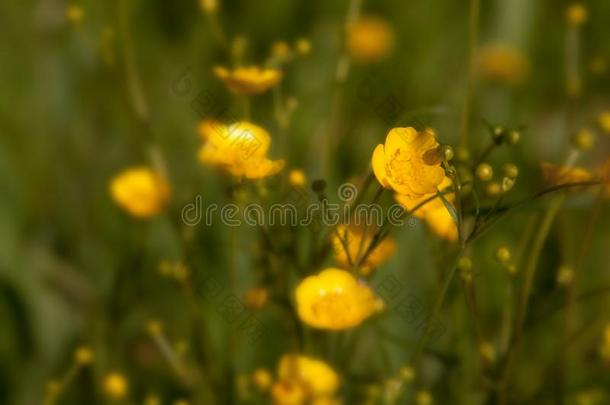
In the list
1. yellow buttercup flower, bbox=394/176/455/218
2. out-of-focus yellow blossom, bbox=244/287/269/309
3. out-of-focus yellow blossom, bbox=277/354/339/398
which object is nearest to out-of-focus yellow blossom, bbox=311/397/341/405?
out-of-focus yellow blossom, bbox=277/354/339/398

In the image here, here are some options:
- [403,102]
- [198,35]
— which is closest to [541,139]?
[403,102]

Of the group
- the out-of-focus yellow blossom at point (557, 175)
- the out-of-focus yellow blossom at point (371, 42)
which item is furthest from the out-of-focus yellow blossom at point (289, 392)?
the out-of-focus yellow blossom at point (371, 42)

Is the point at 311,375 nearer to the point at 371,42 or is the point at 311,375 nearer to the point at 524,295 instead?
the point at 524,295

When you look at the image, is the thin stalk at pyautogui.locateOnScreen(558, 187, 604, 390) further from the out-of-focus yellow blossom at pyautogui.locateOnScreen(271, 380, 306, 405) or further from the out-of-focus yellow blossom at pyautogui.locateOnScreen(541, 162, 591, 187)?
the out-of-focus yellow blossom at pyautogui.locateOnScreen(271, 380, 306, 405)

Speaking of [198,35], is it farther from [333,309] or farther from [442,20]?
[333,309]

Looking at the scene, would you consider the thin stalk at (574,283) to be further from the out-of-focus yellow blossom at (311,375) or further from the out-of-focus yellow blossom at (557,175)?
the out-of-focus yellow blossom at (311,375)

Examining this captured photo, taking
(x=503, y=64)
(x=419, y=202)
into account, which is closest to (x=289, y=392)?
(x=419, y=202)
